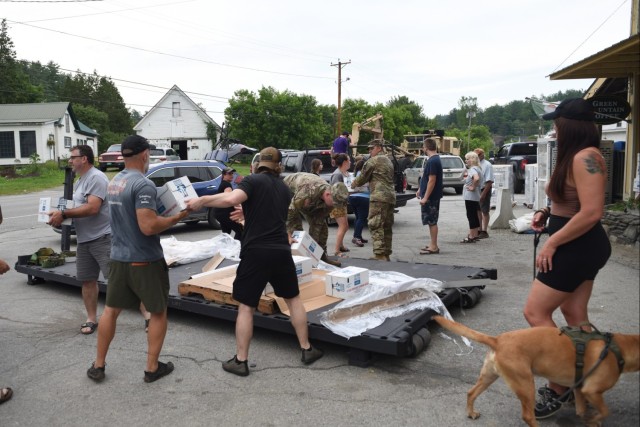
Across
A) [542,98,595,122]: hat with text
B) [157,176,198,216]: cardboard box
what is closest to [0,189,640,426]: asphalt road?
[542,98,595,122]: hat with text

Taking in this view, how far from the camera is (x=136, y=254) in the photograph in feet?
12.9

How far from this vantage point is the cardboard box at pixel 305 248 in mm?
6113

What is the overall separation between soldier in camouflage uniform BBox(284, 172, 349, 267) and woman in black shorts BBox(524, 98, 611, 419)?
13.7 feet

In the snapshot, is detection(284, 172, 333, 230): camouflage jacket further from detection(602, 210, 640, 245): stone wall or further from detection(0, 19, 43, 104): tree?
detection(0, 19, 43, 104): tree

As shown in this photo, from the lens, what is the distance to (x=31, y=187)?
2616 centimetres

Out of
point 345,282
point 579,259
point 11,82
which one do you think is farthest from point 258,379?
point 11,82

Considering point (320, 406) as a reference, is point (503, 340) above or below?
above

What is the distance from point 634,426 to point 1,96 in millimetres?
69621

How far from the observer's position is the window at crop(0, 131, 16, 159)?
40688mm

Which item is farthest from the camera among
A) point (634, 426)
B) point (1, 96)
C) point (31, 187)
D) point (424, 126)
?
point (424, 126)

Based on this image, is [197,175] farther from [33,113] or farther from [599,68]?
[33,113]

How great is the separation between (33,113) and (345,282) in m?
45.5

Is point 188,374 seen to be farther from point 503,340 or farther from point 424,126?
point 424,126

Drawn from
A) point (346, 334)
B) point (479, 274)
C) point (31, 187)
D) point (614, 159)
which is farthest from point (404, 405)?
point (31, 187)
